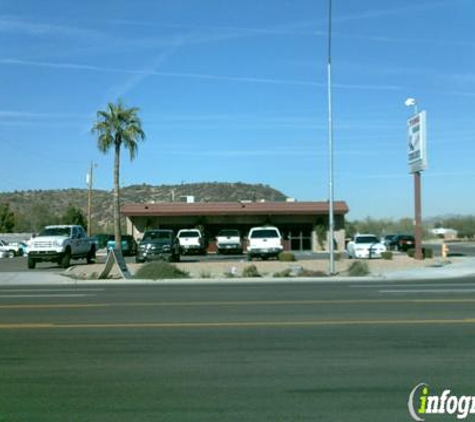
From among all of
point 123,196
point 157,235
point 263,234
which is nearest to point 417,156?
point 263,234

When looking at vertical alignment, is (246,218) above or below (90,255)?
above

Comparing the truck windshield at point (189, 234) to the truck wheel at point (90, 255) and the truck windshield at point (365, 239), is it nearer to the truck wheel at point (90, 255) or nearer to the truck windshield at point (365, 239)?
the truck windshield at point (365, 239)

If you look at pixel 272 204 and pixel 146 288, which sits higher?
pixel 272 204

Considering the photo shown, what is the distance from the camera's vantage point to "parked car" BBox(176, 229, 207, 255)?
51.0m

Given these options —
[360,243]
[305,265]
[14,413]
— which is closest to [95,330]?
[14,413]

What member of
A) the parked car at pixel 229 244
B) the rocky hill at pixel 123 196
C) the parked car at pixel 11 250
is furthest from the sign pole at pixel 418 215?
A: the rocky hill at pixel 123 196

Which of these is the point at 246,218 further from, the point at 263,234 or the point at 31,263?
the point at 31,263

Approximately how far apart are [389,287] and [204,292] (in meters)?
5.96

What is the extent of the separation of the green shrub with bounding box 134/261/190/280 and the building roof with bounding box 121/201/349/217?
101 feet

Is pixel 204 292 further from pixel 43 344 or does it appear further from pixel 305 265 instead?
pixel 305 265

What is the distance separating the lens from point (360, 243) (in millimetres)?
45219
